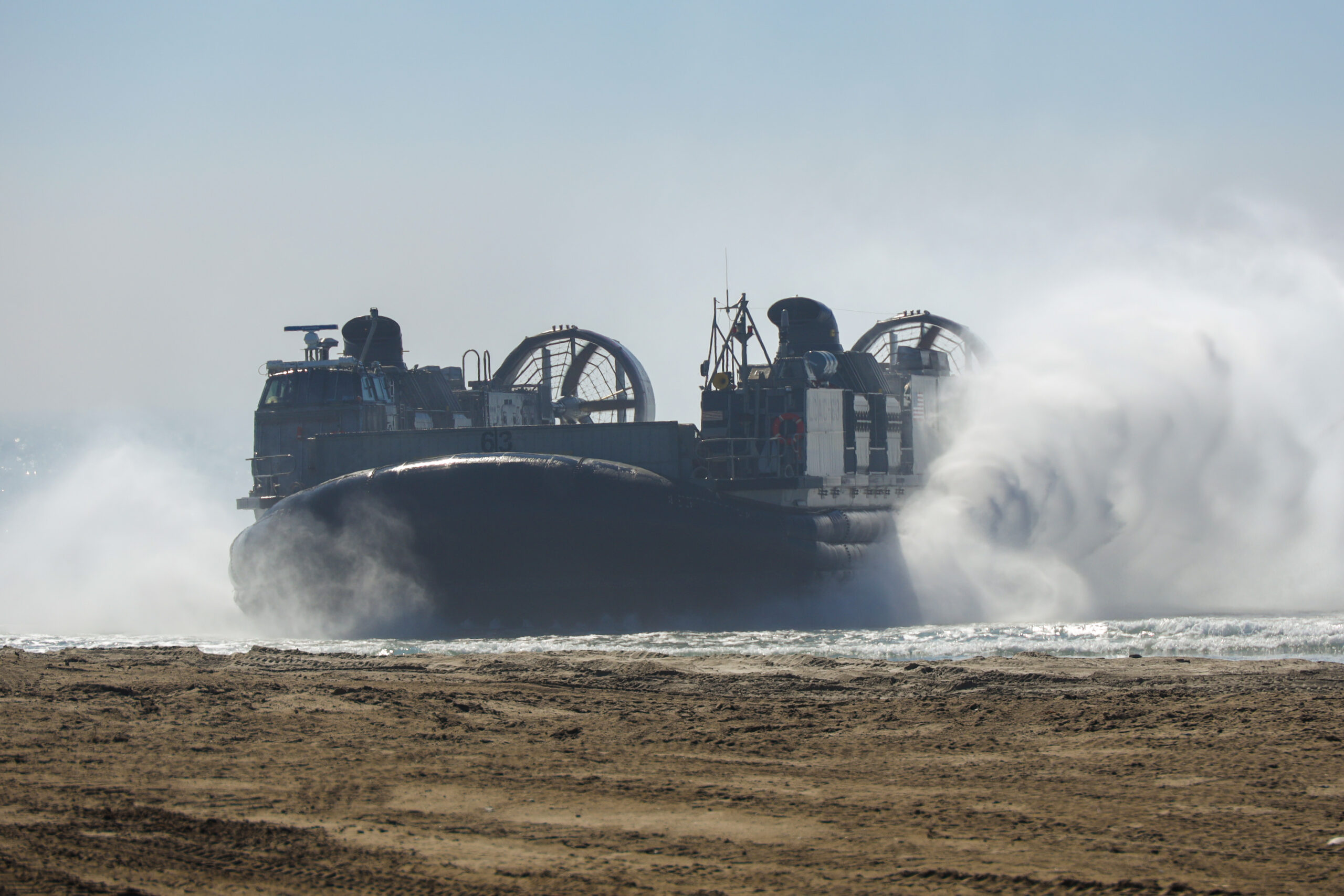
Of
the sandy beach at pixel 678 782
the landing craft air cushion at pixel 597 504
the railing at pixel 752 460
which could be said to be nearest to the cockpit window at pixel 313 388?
the landing craft air cushion at pixel 597 504

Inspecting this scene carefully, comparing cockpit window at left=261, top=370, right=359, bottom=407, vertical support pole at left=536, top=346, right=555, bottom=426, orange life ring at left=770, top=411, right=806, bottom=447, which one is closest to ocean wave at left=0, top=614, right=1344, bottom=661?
orange life ring at left=770, top=411, right=806, bottom=447

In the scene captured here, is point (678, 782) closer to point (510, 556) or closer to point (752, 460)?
point (510, 556)

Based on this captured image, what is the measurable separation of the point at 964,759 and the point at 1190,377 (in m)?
11.4

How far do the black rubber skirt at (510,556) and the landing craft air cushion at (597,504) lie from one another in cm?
2

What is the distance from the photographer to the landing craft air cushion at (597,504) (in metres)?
11.7

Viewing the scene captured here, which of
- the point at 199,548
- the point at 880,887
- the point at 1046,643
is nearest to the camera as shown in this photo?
the point at 880,887

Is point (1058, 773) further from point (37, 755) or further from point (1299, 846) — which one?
point (37, 755)

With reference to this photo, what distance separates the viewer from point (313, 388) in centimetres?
1497

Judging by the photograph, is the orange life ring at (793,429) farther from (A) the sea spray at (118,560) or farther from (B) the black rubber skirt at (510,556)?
(A) the sea spray at (118,560)

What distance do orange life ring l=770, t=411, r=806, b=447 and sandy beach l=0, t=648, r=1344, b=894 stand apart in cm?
620

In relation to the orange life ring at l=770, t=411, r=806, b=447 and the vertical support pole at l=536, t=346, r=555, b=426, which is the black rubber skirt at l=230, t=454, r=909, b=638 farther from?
the vertical support pole at l=536, t=346, r=555, b=426

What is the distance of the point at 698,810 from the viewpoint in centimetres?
427

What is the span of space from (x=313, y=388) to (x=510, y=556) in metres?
4.32

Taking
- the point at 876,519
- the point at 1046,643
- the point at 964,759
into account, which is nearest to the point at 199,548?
the point at 876,519
